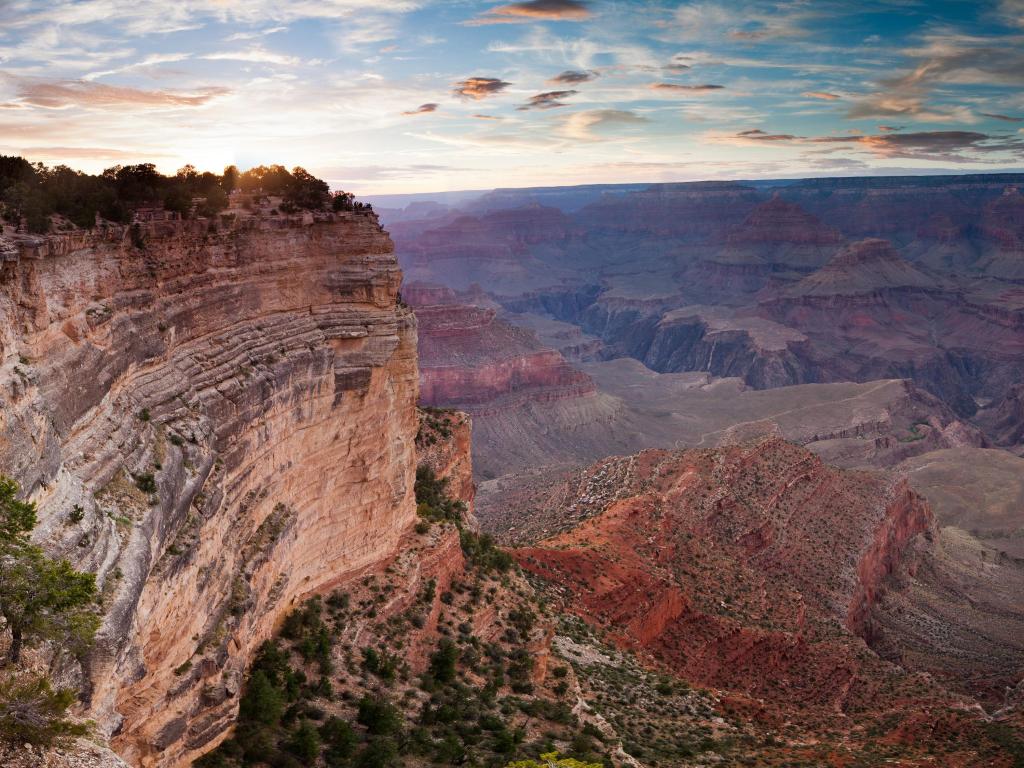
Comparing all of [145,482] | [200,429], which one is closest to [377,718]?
[200,429]

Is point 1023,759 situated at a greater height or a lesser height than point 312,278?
lesser

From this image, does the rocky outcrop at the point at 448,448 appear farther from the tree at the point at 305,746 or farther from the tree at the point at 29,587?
the tree at the point at 29,587

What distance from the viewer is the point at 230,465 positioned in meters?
18.7

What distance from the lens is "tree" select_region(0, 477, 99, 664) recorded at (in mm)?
10938

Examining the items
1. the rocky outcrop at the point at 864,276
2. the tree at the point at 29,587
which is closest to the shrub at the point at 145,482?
the tree at the point at 29,587

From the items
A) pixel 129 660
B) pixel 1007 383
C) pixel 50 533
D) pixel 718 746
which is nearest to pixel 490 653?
pixel 718 746

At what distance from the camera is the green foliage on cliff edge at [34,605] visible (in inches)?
412

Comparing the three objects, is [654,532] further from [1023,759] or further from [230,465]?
[230,465]

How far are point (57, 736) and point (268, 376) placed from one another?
11.2m

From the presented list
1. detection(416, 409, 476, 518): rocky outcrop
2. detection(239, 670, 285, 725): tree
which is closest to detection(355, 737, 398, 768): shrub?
detection(239, 670, 285, 725): tree

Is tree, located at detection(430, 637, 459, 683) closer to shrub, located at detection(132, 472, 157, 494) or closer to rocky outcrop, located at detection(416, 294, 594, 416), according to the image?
shrub, located at detection(132, 472, 157, 494)

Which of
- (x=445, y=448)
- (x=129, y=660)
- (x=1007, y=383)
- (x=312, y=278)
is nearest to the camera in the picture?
(x=129, y=660)

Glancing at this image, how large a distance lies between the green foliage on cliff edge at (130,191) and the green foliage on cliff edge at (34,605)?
592cm

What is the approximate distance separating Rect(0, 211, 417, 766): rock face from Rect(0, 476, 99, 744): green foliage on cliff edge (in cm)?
58
